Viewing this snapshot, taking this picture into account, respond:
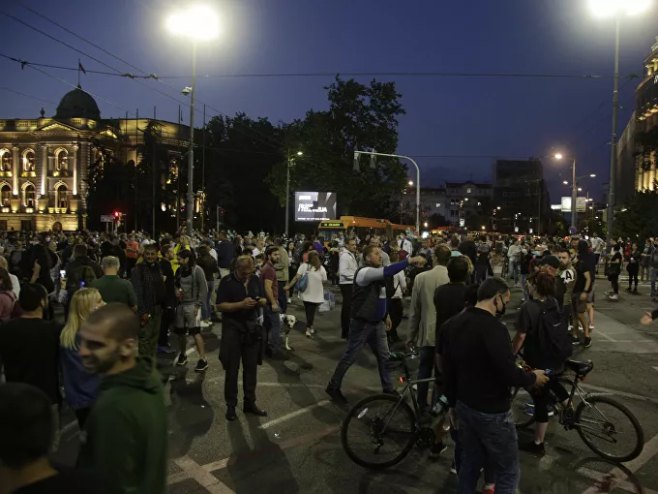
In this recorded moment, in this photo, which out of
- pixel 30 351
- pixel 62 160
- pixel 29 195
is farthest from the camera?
pixel 29 195

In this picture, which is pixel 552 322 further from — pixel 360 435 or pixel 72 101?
pixel 72 101

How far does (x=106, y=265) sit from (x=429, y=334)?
3758 mm

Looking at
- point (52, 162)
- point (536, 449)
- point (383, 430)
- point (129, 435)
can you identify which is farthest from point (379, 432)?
point (52, 162)

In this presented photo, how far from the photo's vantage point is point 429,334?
6262 millimetres

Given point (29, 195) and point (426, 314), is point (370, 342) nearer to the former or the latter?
point (426, 314)

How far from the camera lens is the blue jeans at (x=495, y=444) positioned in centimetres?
364

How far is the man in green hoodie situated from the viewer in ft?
7.45

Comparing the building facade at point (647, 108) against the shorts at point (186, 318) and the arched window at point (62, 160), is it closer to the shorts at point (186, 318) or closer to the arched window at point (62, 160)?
the shorts at point (186, 318)

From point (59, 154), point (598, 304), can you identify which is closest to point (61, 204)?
point (59, 154)

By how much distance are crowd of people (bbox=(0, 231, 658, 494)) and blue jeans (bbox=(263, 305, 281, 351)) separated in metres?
0.03

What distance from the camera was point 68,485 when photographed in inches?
68.0

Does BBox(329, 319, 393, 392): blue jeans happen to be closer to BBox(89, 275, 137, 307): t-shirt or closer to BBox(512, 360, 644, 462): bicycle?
BBox(512, 360, 644, 462): bicycle

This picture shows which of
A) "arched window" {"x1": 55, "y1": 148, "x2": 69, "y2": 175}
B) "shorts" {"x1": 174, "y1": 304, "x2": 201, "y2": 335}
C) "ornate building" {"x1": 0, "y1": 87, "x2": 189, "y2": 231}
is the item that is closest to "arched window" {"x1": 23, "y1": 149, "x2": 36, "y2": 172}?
"ornate building" {"x1": 0, "y1": 87, "x2": 189, "y2": 231}

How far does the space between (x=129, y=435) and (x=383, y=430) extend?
3253mm
